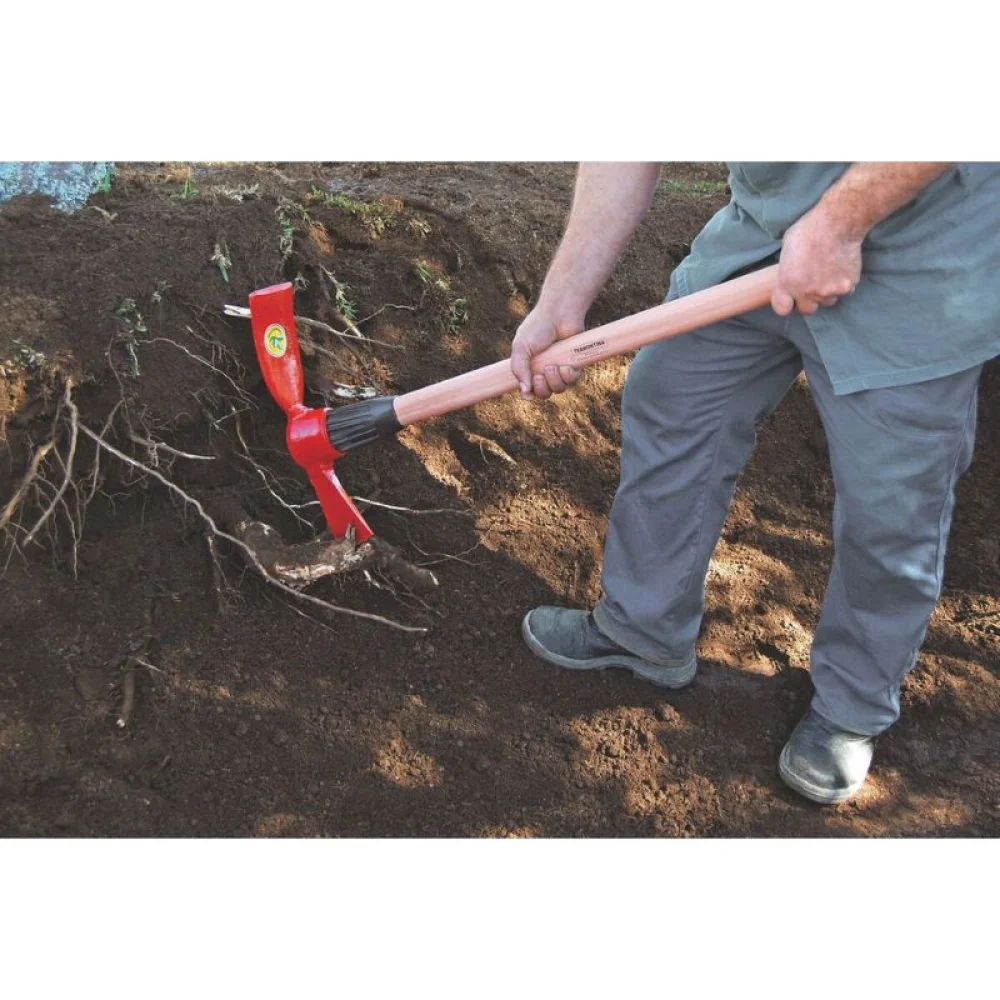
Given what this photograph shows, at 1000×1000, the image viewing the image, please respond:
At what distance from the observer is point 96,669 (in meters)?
2.26

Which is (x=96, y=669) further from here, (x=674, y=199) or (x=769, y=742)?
(x=674, y=199)

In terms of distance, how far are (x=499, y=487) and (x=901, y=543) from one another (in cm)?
120

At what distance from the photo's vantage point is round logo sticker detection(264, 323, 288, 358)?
233cm

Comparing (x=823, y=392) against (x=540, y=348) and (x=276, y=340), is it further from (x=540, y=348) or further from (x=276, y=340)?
(x=276, y=340)

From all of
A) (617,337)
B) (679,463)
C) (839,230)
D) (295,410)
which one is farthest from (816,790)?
(295,410)

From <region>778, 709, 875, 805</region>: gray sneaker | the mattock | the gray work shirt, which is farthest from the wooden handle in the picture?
<region>778, 709, 875, 805</region>: gray sneaker

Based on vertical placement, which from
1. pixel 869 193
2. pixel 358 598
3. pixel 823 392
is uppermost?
pixel 869 193

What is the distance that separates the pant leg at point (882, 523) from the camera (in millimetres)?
1877

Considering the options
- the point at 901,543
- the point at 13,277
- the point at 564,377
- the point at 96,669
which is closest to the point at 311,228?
the point at 13,277

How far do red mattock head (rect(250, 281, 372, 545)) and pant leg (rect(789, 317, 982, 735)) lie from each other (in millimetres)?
1083

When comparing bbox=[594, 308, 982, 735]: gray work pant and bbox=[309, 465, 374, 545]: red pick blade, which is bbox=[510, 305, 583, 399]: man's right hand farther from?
bbox=[309, 465, 374, 545]: red pick blade

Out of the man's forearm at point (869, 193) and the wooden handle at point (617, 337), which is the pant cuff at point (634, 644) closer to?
the wooden handle at point (617, 337)

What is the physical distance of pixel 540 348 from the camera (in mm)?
2088

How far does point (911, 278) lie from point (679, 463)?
0.65 m
